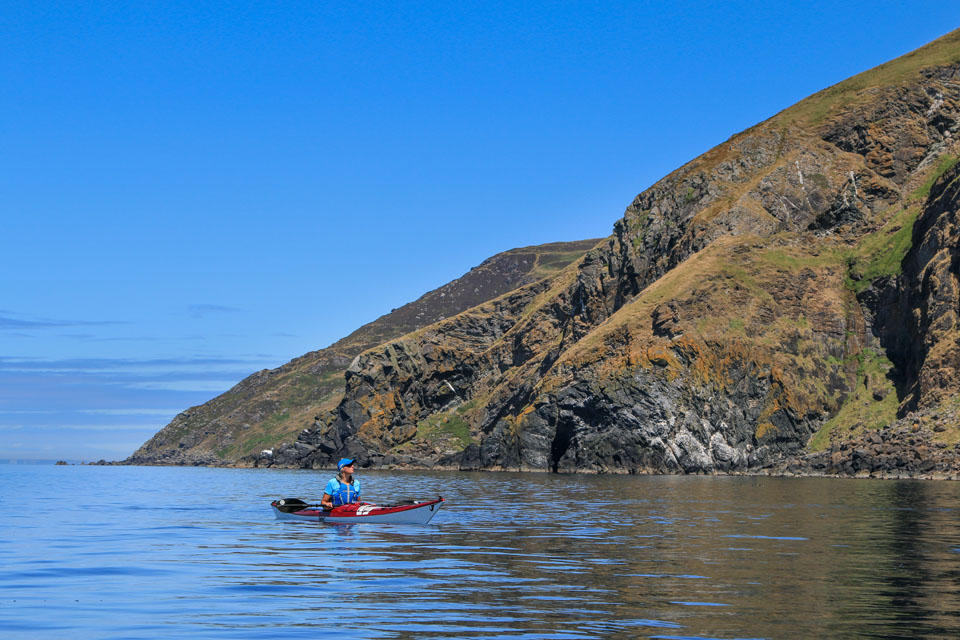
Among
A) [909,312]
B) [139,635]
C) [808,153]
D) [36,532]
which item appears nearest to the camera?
[139,635]

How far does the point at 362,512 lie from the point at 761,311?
4327 inches

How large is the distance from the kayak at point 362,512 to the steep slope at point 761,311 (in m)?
87.7

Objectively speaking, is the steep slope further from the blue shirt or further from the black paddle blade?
the black paddle blade

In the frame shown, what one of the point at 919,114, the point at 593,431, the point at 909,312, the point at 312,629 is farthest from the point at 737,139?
the point at 312,629

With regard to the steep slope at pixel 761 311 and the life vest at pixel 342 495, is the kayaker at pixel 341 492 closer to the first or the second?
the life vest at pixel 342 495

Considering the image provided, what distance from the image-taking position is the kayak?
3919 cm

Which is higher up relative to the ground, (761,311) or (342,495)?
(761,311)

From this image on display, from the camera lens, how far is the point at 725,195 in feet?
564

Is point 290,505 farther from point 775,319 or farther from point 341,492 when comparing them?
point 775,319

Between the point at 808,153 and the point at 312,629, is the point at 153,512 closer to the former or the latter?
the point at 312,629

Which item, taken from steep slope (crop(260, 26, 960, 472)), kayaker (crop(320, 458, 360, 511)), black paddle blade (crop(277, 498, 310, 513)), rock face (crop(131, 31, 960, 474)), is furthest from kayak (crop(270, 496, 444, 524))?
steep slope (crop(260, 26, 960, 472))

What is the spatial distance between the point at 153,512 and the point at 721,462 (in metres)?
90.3

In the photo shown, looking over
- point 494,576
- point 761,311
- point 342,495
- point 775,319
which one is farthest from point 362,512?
point 775,319

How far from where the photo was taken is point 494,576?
24.3 meters
